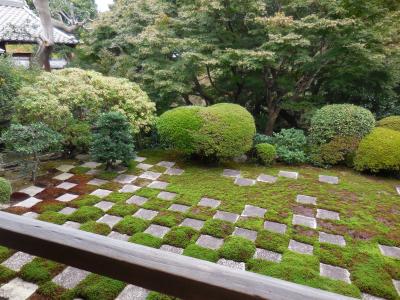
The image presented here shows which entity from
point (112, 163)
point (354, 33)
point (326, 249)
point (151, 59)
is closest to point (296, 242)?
point (326, 249)

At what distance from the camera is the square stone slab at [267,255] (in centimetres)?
361

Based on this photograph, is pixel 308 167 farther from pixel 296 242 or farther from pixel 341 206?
pixel 296 242

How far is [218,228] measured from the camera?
4.21m

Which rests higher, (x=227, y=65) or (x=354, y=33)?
(x=354, y=33)

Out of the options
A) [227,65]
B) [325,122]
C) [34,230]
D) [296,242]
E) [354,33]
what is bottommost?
[296,242]

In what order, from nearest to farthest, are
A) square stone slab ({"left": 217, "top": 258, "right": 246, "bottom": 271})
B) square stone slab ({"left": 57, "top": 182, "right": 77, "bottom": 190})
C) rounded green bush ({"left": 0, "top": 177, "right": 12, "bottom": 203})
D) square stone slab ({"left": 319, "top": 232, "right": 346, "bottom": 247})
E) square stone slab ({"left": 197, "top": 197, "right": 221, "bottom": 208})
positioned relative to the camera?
square stone slab ({"left": 217, "top": 258, "right": 246, "bottom": 271}) < square stone slab ({"left": 319, "top": 232, "right": 346, "bottom": 247}) < rounded green bush ({"left": 0, "top": 177, "right": 12, "bottom": 203}) < square stone slab ({"left": 197, "top": 197, "right": 221, "bottom": 208}) < square stone slab ({"left": 57, "top": 182, "right": 77, "bottom": 190})

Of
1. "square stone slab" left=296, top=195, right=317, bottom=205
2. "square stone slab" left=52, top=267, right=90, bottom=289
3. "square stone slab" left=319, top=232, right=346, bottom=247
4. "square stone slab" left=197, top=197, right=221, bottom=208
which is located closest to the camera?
"square stone slab" left=52, top=267, right=90, bottom=289

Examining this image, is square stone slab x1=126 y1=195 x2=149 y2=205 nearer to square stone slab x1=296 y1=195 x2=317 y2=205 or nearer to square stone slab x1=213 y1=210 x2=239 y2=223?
square stone slab x1=213 y1=210 x2=239 y2=223

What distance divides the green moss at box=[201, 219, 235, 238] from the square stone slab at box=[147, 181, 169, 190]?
1.55m

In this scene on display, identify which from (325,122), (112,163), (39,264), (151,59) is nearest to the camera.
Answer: (39,264)

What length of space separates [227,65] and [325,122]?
9.29ft

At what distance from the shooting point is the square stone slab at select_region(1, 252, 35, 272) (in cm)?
333

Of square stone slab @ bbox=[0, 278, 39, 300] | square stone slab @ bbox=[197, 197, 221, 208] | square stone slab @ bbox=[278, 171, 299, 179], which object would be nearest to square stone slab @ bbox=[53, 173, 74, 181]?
square stone slab @ bbox=[197, 197, 221, 208]

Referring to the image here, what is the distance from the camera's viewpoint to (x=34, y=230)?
1.21 m
